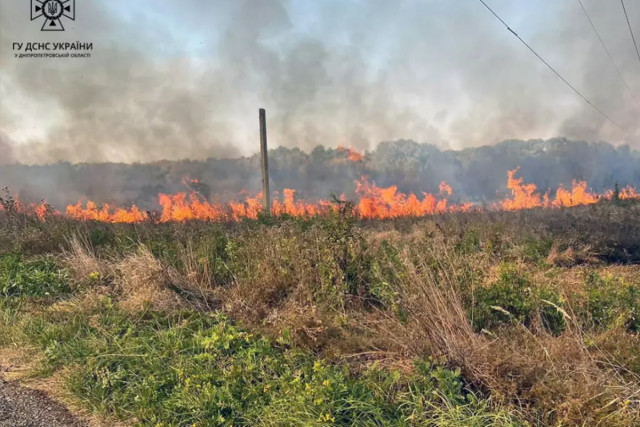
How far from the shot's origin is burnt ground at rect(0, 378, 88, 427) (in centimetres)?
302

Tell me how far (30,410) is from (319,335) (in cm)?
232

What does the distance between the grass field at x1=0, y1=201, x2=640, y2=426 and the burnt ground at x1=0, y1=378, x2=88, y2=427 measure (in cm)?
13

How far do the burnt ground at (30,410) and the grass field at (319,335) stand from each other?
0.42ft

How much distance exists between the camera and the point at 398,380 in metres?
3.04

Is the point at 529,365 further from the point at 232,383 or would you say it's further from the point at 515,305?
the point at 232,383

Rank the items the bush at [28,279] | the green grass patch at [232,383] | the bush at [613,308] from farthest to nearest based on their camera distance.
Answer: the bush at [28,279] < the bush at [613,308] < the green grass patch at [232,383]

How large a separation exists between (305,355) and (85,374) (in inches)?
72.9

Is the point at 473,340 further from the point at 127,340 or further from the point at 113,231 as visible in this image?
the point at 113,231

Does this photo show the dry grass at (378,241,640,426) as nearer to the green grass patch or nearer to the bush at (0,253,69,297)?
the green grass patch

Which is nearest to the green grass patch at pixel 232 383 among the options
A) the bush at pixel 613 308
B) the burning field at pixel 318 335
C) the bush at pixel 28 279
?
the burning field at pixel 318 335

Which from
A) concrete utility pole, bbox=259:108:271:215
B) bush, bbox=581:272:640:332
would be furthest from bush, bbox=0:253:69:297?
concrete utility pole, bbox=259:108:271:215

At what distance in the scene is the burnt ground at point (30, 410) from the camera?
9.91 ft

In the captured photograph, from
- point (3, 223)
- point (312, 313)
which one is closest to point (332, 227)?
point (312, 313)

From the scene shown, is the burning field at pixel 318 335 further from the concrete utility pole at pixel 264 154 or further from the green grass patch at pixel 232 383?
the concrete utility pole at pixel 264 154
